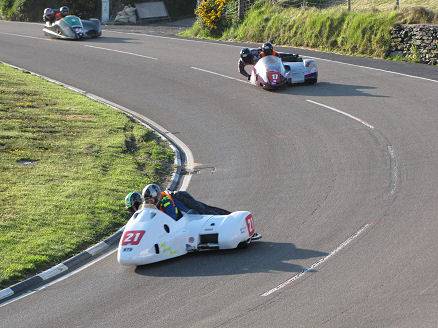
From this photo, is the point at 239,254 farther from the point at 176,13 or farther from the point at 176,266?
the point at 176,13

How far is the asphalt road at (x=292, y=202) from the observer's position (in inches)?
533

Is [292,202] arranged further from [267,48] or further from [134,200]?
[267,48]

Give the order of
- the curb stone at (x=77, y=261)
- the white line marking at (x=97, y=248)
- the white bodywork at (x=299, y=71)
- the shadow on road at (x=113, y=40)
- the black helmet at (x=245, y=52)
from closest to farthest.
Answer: the curb stone at (x=77, y=261), the white line marking at (x=97, y=248), the white bodywork at (x=299, y=71), the black helmet at (x=245, y=52), the shadow on road at (x=113, y=40)

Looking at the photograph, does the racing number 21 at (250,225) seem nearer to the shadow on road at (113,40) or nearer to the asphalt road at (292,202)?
the asphalt road at (292,202)

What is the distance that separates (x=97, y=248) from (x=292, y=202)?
3868mm

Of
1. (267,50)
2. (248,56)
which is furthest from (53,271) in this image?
(248,56)

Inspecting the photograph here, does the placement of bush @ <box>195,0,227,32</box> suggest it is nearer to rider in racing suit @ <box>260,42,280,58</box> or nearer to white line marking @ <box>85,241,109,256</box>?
rider in racing suit @ <box>260,42,280,58</box>

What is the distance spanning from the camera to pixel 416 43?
31.5 meters

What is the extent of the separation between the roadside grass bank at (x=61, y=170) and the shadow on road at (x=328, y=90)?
5.29 metres

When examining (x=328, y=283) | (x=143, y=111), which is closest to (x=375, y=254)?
(x=328, y=283)

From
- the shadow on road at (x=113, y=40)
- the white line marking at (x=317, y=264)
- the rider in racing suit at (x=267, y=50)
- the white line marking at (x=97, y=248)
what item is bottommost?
the white line marking at (x=97, y=248)

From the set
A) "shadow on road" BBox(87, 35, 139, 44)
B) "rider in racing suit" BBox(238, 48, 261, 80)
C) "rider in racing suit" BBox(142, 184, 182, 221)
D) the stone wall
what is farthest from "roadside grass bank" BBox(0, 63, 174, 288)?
the stone wall

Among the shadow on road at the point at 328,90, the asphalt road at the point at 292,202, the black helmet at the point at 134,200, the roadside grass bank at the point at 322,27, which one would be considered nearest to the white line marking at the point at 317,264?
the asphalt road at the point at 292,202

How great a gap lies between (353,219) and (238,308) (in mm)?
4283
